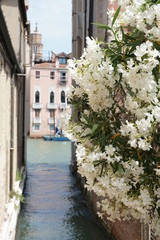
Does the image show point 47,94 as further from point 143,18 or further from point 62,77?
point 143,18

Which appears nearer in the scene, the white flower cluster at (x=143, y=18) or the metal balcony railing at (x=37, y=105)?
the white flower cluster at (x=143, y=18)

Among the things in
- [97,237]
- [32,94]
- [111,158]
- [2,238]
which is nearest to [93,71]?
[111,158]

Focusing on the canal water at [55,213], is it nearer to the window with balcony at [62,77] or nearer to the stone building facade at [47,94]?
the stone building facade at [47,94]

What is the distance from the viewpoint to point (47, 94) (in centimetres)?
4581

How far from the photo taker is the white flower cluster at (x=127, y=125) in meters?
2.77

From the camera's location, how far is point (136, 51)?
2.77 m

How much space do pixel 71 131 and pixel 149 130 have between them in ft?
2.67

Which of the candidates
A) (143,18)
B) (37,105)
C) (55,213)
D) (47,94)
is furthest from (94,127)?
(47,94)

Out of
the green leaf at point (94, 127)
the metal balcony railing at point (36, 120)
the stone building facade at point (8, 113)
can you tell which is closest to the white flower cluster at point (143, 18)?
the green leaf at point (94, 127)

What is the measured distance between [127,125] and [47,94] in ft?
142

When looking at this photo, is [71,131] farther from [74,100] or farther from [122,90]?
[122,90]

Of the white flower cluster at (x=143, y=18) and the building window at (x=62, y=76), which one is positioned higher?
the building window at (x=62, y=76)

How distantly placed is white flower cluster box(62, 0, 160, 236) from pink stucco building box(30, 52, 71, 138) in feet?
138

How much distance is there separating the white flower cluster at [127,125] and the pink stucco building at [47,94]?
138 ft
